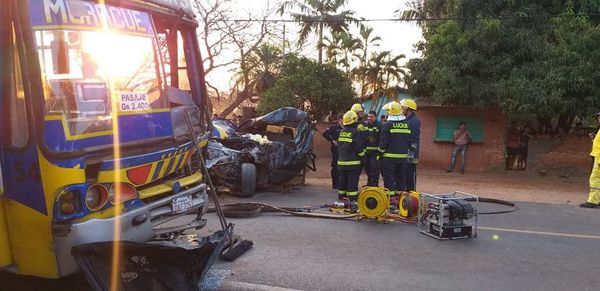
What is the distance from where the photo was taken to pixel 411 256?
19.3 feet

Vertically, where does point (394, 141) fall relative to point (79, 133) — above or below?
below

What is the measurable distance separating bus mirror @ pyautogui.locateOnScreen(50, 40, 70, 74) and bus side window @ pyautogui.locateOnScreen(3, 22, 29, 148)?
0.78ft

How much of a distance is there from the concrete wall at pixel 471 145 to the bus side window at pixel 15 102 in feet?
50.6

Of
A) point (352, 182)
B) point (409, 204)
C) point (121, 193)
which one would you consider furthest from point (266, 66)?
point (121, 193)

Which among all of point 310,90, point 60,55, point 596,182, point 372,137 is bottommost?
point 596,182

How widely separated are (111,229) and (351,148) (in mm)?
5299

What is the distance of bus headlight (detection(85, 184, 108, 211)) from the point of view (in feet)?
12.7

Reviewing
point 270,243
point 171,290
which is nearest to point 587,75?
point 270,243

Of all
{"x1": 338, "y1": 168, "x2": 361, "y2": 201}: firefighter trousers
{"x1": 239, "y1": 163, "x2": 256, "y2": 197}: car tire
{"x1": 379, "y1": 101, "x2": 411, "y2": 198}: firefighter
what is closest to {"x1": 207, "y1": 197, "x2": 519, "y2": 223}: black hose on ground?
{"x1": 338, "y1": 168, "x2": 361, "y2": 201}: firefighter trousers

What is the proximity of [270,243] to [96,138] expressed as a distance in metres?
2.97

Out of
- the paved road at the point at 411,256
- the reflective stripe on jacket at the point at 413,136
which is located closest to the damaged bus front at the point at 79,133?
the paved road at the point at 411,256

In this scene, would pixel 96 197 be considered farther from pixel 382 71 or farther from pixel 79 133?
pixel 382 71

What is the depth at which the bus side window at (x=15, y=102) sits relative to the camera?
3631 mm

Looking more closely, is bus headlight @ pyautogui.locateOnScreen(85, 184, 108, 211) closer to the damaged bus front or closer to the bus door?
the damaged bus front
